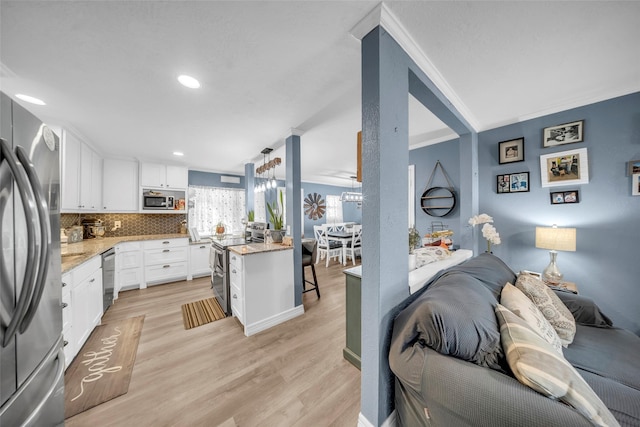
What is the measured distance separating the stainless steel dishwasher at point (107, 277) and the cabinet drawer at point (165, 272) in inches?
30.7

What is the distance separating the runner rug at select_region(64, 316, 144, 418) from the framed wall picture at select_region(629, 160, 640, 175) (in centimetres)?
467

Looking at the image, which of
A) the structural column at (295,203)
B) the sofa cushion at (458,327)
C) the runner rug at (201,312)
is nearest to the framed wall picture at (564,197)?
the sofa cushion at (458,327)

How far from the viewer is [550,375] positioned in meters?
0.77

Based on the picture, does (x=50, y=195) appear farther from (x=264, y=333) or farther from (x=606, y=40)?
(x=606, y=40)

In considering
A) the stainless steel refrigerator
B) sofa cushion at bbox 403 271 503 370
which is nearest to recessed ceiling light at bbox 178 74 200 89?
the stainless steel refrigerator

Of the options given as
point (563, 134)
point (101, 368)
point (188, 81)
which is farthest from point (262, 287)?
point (563, 134)

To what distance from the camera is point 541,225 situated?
237 centimetres

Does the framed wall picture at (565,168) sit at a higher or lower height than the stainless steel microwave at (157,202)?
higher

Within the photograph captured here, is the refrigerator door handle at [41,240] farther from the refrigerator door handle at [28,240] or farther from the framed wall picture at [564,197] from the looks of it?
the framed wall picture at [564,197]

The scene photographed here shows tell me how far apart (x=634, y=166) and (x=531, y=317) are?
6.91ft

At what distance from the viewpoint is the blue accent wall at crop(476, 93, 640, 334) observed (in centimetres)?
192

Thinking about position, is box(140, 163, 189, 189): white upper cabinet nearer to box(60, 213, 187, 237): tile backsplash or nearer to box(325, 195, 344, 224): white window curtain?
box(60, 213, 187, 237): tile backsplash

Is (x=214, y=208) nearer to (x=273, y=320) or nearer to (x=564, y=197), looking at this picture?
(x=273, y=320)

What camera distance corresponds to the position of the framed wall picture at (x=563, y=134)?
2131mm
